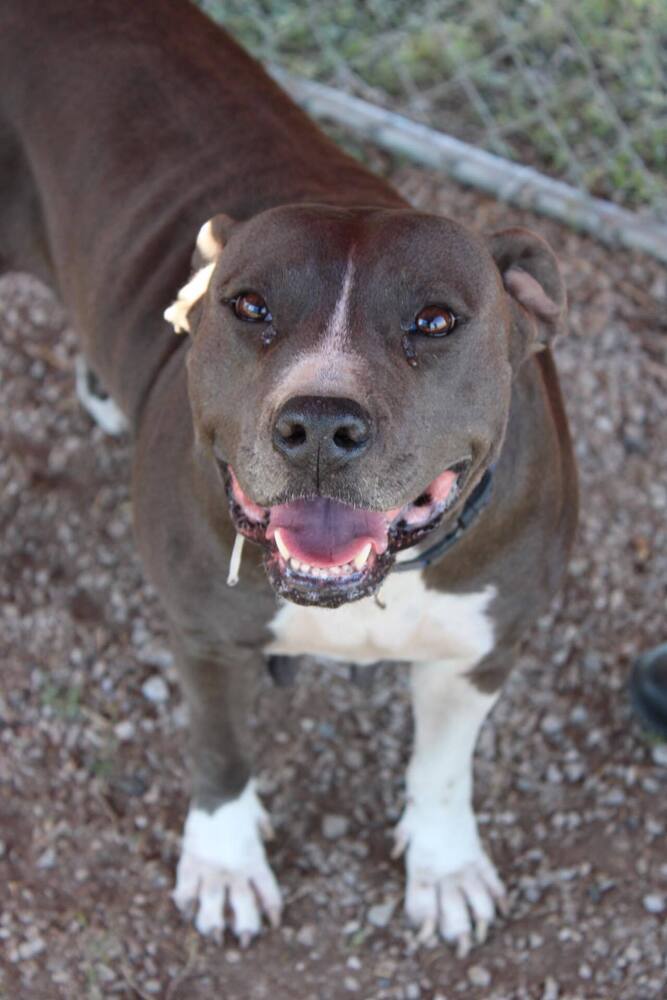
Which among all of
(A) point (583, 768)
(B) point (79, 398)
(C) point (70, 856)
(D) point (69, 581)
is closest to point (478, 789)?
(A) point (583, 768)

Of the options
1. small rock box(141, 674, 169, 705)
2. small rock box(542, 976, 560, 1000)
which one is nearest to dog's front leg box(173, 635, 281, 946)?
small rock box(141, 674, 169, 705)

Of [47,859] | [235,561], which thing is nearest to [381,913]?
[47,859]

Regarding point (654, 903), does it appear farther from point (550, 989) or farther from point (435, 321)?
point (435, 321)

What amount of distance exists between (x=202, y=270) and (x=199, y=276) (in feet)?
0.05

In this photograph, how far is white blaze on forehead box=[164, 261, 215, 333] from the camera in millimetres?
2717

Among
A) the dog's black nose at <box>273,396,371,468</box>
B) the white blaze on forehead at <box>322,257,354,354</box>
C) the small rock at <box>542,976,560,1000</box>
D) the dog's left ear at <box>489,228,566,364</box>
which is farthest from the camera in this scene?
the small rock at <box>542,976,560,1000</box>

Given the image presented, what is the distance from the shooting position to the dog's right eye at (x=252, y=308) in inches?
97.0

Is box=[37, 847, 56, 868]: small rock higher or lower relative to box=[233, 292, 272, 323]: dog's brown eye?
lower

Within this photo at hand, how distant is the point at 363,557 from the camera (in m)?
2.43

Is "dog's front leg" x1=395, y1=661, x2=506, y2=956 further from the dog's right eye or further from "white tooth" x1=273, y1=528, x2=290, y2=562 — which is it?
the dog's right eye

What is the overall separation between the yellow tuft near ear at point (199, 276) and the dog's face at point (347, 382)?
3.9 inches

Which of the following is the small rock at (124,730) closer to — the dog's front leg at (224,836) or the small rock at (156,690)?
the small rock at (156,690)

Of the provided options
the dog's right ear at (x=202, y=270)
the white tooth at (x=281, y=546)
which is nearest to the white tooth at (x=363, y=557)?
the white tooth at (x=281, y=546)

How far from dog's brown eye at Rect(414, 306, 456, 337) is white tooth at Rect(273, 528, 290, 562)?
1.37 ft
